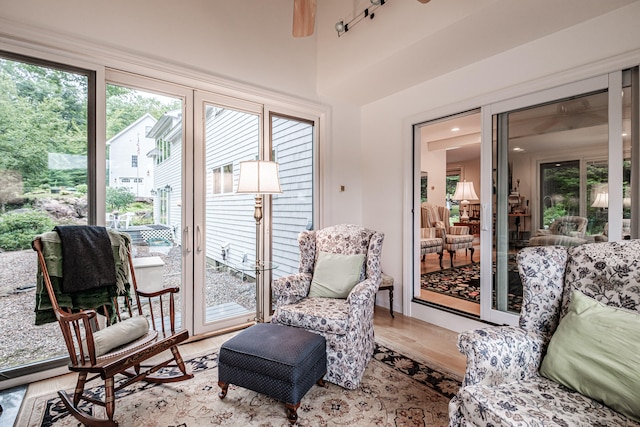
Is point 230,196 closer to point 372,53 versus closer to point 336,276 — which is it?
point 336,276

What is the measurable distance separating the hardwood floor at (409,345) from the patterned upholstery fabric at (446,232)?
2594mm

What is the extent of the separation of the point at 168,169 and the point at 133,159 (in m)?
0.28

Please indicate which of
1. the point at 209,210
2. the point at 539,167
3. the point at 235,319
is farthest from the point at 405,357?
the point at 209,210

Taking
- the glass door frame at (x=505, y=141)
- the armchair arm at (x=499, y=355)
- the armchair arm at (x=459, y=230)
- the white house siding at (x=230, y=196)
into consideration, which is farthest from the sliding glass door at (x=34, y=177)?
the armchair arm at (x=459, y=230)

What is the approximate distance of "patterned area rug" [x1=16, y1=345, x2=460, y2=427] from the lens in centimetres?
179

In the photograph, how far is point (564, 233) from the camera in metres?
2.55

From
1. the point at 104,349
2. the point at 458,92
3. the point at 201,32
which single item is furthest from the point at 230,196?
the point at 458,92

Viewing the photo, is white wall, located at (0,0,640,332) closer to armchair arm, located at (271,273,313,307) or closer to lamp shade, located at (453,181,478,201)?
armchair arm, located at (271,273,313,307)

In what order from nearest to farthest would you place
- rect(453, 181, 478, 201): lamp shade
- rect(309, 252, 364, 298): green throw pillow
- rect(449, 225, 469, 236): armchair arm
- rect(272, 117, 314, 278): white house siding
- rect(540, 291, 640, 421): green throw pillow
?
rect(540, 291, 640, 421): green throw pillow, rect(309, 252, 364, 298): green throw pillow, rect(272, 117, 314, 278): white house siding, rect(449, 225, 469, 236): armchair arm, rect(453, 181, 478, 201): lamp shade

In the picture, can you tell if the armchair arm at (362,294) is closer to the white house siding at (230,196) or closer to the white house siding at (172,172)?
the white house siding at (230,196)

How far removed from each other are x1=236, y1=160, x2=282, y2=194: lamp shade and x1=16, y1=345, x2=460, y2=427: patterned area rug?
1403 millimetres

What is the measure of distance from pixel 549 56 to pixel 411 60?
1.04 metres

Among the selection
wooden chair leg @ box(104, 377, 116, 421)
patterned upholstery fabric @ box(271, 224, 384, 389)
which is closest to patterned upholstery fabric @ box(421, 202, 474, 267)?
patterned upholstery fabric @ box(271, 224, 384, 389)

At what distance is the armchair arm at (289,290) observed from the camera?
2447mm
